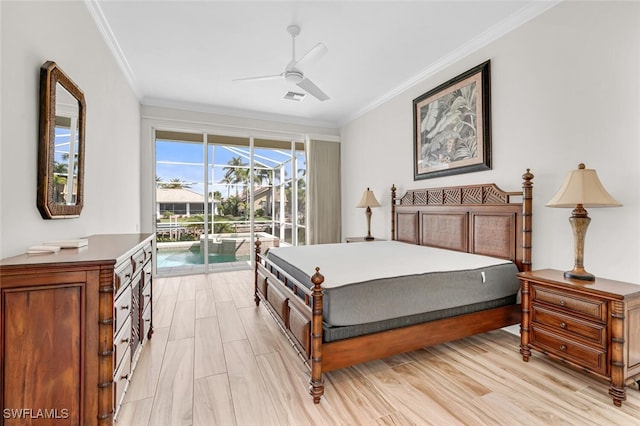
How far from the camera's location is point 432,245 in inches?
148

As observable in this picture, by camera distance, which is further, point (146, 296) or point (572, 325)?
point (146, 296)

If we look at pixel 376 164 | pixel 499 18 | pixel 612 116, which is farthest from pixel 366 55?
pixel 612 116

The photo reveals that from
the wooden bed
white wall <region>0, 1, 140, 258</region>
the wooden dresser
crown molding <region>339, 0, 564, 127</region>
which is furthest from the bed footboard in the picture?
crown molding <region>339, 0, 564, 127</region>

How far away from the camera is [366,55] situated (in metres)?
3.46

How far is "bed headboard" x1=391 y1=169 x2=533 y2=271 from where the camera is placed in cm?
270

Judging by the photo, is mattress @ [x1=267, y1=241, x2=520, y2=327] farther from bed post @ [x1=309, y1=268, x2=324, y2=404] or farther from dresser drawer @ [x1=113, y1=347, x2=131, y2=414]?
dresser drawer @ [x1=113, y1=347, x2=131, y2=414]

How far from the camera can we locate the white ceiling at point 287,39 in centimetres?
263

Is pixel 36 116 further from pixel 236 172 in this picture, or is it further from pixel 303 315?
pixel 236 172

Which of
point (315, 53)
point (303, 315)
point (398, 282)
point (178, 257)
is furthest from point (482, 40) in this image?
point (178, 257)

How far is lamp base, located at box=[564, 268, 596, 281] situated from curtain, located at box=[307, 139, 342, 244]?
4234 mm

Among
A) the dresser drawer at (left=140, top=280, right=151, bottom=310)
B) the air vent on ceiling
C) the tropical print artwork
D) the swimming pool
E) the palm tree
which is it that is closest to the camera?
the dresser drawer at (left=140, top=280, right=151, bottom=310)

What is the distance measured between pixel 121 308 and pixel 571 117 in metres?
3.57

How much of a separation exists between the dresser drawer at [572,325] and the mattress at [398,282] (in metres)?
0.35

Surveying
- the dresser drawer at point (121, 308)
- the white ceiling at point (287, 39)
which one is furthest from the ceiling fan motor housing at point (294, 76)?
the dresser drawer at point (121, 308)
